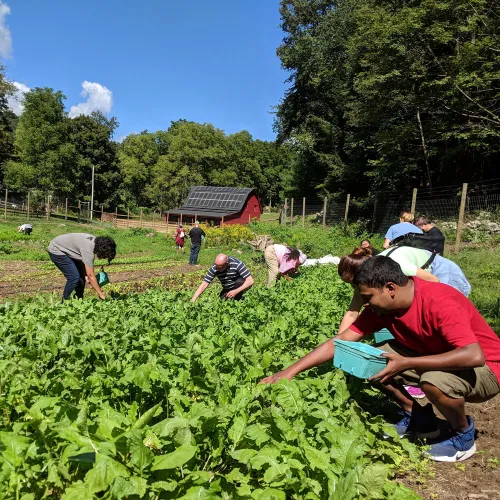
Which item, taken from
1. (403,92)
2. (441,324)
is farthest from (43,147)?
(441,324)

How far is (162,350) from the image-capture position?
3.34 meters

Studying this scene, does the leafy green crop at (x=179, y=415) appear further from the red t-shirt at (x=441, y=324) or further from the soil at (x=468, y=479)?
the red t-shirt at (x=441, y=324)

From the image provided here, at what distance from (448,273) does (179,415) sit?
11.6 ft

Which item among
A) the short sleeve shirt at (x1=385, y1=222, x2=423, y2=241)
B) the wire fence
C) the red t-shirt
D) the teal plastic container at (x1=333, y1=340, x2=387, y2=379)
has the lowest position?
the teal plastic container at (x1=333, y1=340, x2=387, y2=379)

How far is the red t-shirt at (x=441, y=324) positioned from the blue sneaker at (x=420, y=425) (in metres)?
0.53

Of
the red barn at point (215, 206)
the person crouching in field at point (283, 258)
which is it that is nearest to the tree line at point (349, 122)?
the red barn at point (215, 206)

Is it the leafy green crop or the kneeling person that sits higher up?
the kneeling person

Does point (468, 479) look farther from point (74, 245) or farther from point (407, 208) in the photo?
point (407, 208)

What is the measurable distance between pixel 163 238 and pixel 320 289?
25.5m

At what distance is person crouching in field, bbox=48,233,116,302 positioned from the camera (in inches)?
244

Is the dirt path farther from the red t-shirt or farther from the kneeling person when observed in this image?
the red t-shirt

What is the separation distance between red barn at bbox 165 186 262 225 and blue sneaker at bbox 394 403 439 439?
126 ft

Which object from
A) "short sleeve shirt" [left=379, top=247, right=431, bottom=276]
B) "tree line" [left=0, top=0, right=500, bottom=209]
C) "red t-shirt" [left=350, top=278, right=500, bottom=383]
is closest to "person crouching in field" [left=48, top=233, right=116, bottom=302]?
"short sleeve shirt" [left=379, top=247, right=431, bottom=276]

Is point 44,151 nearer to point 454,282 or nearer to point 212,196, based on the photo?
point 212,196
